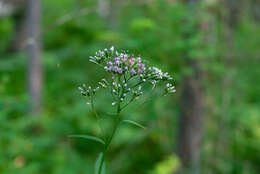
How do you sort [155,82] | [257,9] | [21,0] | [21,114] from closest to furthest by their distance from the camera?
[155,82] → [21,114] → [257,9] → [21,0]

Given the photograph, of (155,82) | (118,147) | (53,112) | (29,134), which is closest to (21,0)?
(53,112)

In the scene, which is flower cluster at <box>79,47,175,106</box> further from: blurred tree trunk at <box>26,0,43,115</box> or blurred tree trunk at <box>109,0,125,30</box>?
blurred tree trunk at <box>109,0,125,30</box>

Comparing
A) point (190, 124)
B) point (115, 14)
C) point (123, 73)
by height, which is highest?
point (123, 73)

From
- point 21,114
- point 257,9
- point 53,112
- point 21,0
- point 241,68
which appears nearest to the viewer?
point 241,68

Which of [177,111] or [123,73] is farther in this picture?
[177,111]

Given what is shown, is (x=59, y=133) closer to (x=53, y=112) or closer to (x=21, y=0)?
(x=53, y=112)

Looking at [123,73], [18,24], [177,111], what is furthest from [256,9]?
[123,73]

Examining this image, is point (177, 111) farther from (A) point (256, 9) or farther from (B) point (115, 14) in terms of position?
(B) point (115, 14)
